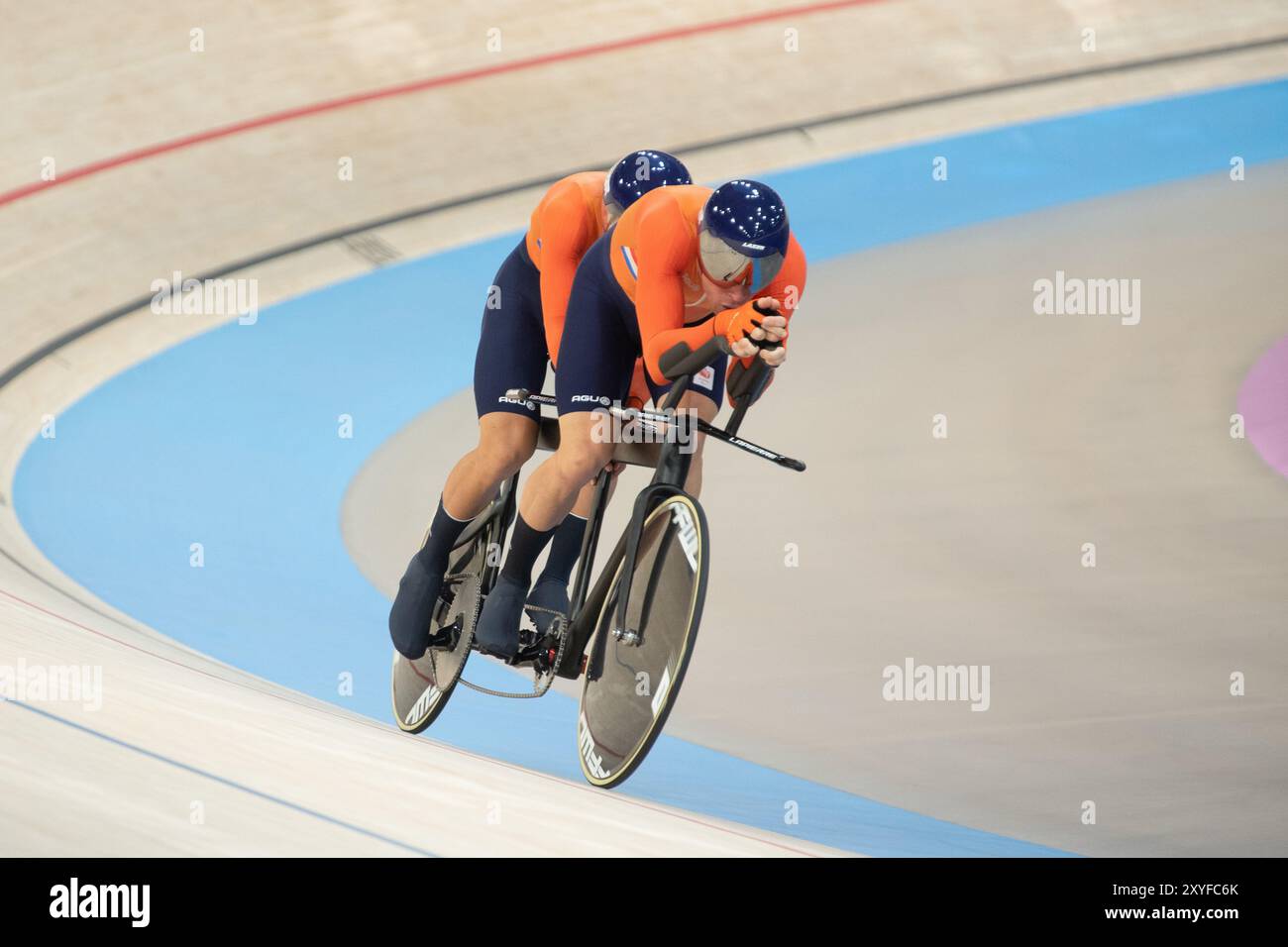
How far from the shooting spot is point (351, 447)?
5.08 meters

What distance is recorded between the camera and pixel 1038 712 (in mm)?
3391

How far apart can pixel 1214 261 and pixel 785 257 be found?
4047mm

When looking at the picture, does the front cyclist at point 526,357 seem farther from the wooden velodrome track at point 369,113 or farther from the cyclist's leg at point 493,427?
the wooden velodrome track at point 369,113

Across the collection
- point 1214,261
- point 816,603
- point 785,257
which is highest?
point 1214,261

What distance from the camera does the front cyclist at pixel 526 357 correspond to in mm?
2783

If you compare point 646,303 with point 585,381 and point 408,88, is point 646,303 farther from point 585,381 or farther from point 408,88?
point 408,88

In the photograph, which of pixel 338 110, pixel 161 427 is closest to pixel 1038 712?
pixel 161 427

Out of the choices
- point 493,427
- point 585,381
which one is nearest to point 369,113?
point 493,427

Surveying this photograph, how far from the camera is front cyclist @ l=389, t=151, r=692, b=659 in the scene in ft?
9.13

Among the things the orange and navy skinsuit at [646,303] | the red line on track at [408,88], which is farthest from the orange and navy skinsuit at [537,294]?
the red line on track at [408,88]

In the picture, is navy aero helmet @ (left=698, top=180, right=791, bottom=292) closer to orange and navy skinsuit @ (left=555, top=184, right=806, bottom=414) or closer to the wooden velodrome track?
orange and navy skinsuit @ (left=555, top=184, right=806, bottom=414)

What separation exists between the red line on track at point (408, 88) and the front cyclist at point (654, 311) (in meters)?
4.09

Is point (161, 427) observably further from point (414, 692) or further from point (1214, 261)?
point (1214, 261)

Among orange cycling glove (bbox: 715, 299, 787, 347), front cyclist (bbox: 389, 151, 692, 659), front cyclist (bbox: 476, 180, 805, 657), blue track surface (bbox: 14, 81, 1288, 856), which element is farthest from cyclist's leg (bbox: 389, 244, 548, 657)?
orange cycling glove (bbox: 715, 299, 787, 347)
